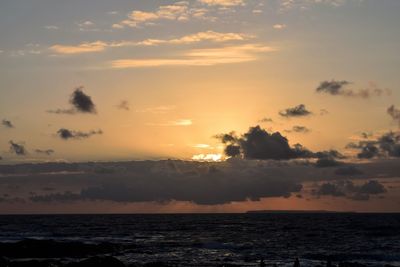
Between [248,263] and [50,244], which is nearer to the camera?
[248,263]

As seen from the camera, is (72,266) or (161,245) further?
(161,245)

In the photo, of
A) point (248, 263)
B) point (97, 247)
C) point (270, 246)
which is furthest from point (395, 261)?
point (97, 247)

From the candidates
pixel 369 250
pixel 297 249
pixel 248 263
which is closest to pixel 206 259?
pixel 248 263

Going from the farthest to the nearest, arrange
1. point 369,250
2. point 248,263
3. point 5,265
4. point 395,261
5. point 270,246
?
point 270,246, point 369,250, point 395,261, point 248,263, point 5,265

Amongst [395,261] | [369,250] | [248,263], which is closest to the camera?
[248,263]

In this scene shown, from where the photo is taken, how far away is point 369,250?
319ft

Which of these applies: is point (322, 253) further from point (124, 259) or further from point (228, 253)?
point (124, 259)

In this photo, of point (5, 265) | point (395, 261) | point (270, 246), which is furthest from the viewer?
point (270, 246)

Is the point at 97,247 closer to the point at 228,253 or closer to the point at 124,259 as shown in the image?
the point at 124,259

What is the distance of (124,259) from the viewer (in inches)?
3145

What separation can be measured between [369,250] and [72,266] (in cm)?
5742

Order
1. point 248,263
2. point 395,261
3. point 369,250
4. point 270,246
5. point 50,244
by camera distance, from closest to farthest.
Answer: point 248,263
point 395,261
point 50,244
point 369,250
point 270,246

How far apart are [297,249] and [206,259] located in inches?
945

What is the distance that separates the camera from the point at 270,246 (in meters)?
107
